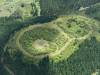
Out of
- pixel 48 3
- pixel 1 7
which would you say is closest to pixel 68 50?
pixel 48 3

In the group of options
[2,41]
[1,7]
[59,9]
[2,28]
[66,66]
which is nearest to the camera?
[66,66]

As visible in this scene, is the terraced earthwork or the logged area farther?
the terraced earthwork

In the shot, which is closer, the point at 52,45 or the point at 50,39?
the point at 52,45

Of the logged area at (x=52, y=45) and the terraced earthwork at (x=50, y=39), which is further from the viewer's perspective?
the terraced earthwork at (x=50, y=39)

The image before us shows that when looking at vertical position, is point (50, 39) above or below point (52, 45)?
above

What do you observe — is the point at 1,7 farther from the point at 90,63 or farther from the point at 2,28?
the point at 90,63
